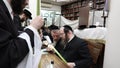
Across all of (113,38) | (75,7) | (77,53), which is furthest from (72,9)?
(113,38)

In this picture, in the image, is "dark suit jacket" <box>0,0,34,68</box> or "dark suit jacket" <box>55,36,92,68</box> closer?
"dark suit jacket" <box>0,0,34,68</box>

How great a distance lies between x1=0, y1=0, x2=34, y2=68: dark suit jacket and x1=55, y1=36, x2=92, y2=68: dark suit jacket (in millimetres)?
1497

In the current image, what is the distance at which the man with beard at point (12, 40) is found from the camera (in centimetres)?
71

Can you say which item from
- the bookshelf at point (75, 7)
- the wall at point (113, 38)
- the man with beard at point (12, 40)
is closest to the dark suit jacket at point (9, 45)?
the man with beard at point (12, 40)

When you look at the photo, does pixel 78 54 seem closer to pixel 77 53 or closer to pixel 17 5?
pixel 77 53

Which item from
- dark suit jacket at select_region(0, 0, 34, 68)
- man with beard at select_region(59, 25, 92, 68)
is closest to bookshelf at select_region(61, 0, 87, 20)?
man with beard at select_region(59, 25, 92, 68)

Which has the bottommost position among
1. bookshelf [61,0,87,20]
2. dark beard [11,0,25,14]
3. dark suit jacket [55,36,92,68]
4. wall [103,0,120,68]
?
dark suit jacket [55,36,92,68]

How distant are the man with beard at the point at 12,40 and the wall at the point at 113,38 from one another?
0.94m

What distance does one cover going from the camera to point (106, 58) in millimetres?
1707

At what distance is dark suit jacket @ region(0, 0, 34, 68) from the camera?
71 centimetres

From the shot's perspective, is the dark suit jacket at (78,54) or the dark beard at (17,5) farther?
the dark suit jacket at (78,54)

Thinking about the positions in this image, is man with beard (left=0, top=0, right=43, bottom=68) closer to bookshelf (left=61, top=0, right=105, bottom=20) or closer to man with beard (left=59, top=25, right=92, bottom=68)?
man with beard (left=59, top=25, right=92, bottom=68)

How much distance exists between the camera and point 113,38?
5.11ft

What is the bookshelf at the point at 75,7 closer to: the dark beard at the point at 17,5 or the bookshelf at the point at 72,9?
the bookshelf at the point at 72,9
